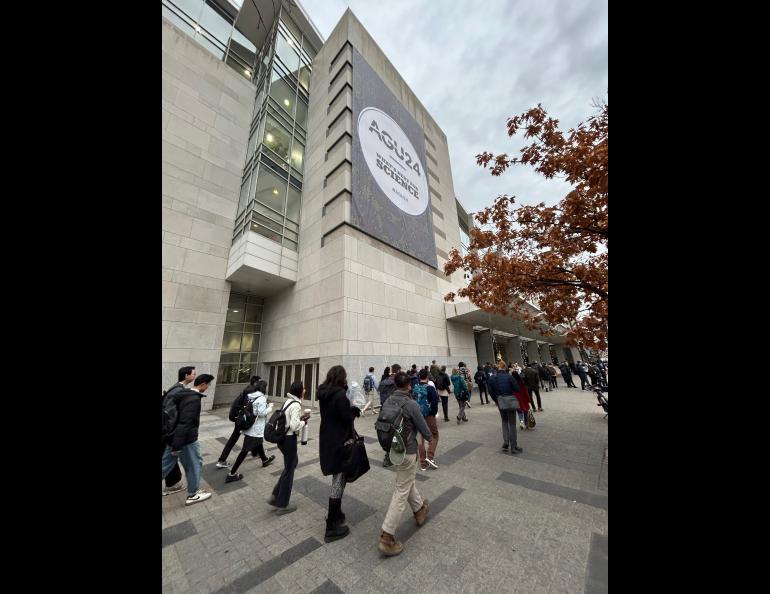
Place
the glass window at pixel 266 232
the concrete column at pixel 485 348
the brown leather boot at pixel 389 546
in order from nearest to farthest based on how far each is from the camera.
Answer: the brown leather boot at pixel 389 546 → the glass window at pixel 266 232 → the concrete column at pixel 485 348

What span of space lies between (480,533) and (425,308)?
46.6 ft

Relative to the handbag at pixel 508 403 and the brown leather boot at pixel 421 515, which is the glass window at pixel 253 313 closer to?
the handbag at pixel 508 403

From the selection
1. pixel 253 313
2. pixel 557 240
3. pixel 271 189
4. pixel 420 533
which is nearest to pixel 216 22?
pixel 271 189

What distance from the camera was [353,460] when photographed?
3.58m

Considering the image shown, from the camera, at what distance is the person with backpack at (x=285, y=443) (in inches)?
160

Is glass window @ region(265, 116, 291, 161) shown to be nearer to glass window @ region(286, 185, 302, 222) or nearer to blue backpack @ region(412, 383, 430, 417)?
glass window @ region(286, 185, 302, 222)

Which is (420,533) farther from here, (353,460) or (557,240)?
(557,240)

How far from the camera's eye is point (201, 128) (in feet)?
→ 51.5

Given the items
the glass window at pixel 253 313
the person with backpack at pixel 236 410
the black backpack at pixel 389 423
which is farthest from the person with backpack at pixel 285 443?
the glass window at pixel 253 313

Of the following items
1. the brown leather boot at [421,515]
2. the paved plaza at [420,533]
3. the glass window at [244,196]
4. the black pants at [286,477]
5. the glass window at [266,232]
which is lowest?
the paved plaza at [420,533]

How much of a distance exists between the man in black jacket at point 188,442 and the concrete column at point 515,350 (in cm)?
2726

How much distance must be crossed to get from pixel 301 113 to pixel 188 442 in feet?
70.6
